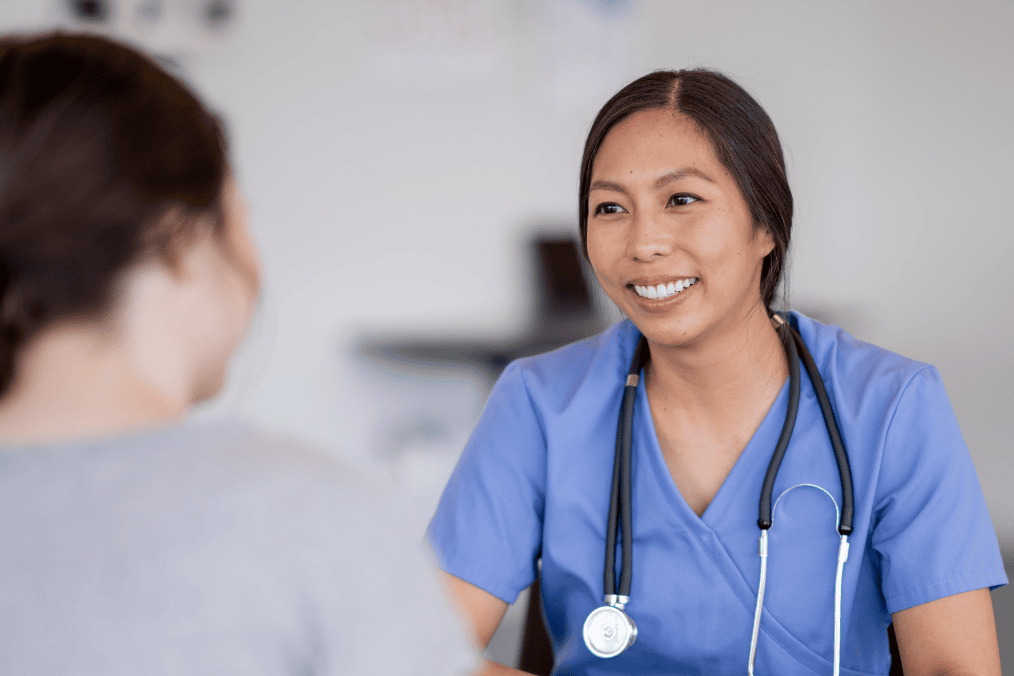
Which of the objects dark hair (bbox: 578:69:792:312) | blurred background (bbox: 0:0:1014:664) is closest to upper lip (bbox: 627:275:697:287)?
dark hair (bbox: 578:69:792:312)

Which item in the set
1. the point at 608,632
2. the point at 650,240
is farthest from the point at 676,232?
the point at 608,632

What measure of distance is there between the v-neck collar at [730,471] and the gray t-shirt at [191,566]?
0.62 m

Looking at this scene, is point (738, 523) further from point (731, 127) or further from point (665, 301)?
A: point (731, 127)

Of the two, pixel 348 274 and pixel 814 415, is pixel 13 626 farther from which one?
pixel 348 274

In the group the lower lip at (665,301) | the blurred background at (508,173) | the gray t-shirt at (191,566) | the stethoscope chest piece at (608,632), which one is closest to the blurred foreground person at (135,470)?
the gray t-shirt at (191,566)

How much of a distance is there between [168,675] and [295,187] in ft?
8.99

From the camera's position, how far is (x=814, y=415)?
3.43ft

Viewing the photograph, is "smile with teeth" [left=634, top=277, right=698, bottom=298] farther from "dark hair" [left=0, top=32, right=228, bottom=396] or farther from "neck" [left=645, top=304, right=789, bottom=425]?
"dark hair" [left=0, top=32, right=228, bottom=396]

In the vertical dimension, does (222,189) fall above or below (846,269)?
below

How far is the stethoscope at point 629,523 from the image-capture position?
0.94 metres

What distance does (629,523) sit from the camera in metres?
1.00

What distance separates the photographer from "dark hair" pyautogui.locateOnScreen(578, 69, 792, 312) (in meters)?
1.02

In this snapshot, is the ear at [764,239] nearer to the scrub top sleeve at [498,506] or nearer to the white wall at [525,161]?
the scrub top sleeve at [498,506]

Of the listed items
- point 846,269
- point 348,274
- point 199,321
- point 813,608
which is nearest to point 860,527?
point 813,608
